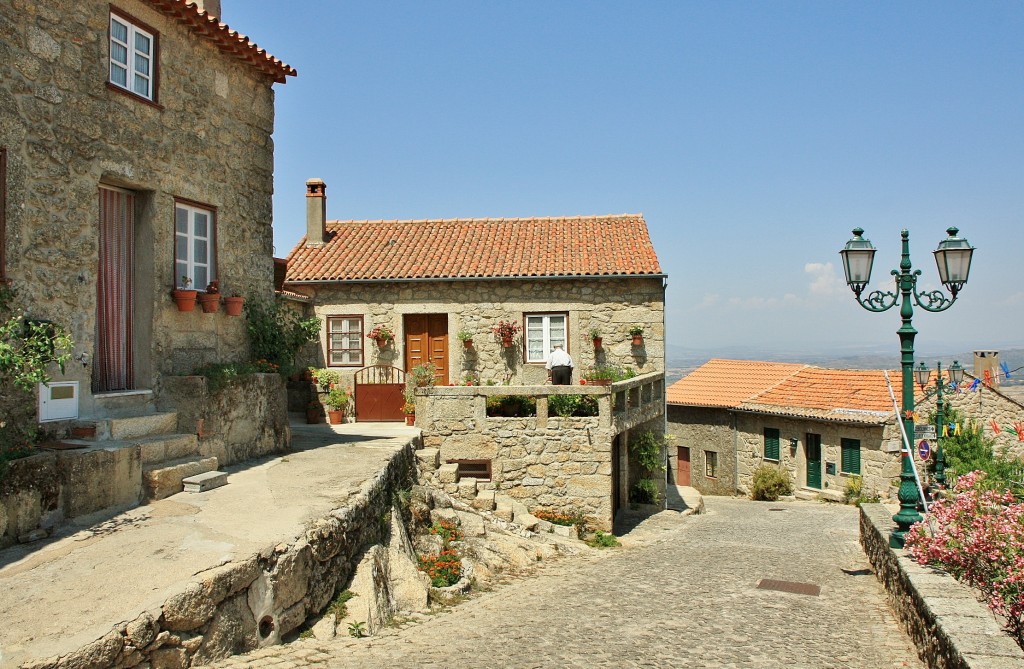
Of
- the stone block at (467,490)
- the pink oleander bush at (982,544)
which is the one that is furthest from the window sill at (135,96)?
the pink oleander bush at (982,544)

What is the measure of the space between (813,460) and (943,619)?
21.9 meters

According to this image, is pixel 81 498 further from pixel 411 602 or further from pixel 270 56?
pixel 270 56

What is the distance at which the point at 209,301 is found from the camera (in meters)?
9.62

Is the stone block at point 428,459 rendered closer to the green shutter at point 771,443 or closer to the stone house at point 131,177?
the stone house at point 131,177

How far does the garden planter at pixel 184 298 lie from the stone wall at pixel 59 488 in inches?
102

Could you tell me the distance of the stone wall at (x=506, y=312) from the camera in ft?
54.1

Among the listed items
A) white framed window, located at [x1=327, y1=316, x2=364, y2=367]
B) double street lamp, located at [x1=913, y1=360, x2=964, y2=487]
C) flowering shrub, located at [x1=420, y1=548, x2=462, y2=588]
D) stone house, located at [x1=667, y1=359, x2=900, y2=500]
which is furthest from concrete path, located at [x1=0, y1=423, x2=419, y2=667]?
stone house, located at [x1=667, y1=359, x2=900, y2=500]

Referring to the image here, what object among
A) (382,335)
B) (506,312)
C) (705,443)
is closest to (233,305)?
(382,335)

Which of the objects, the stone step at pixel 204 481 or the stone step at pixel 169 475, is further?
the stone step at pixel 204 481

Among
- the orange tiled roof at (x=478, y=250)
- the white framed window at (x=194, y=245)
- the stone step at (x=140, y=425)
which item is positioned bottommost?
the stone step at (x=140, y=425)

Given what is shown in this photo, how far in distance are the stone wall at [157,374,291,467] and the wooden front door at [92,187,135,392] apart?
543 mm

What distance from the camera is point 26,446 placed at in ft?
22.2

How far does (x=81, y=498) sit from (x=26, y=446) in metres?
0.76

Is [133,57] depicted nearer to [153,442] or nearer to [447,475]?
[153,442]
